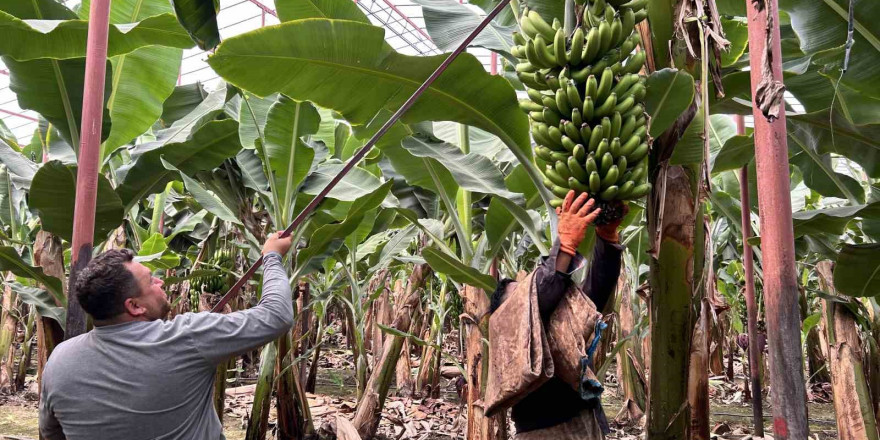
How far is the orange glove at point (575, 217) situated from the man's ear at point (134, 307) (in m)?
1.31

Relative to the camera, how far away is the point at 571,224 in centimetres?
178

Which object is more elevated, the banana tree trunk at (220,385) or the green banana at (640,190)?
the green banana at (640,190)

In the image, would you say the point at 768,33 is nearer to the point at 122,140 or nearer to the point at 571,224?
the point at 571,224

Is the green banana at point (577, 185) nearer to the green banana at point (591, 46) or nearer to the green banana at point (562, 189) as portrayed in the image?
the green banana at point (562, 189)

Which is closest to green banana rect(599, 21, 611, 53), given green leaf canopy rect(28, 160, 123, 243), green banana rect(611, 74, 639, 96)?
green banana rect(611, 74, 639, 96)

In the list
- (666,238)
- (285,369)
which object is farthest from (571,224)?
(285,369)

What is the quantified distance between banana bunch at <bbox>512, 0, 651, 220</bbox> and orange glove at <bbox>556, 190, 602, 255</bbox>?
0.13ft

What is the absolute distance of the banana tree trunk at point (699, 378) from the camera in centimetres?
206

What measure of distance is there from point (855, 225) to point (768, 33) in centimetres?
394

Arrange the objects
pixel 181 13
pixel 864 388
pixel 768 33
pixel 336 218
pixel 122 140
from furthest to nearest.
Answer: pixel 336 218
pixel 864 388
pixel 122 140
pixel 181 13
pixel 768 33

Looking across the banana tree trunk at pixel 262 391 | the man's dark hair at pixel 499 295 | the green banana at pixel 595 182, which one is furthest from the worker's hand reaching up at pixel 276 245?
the banana tree trunk at pixel 262 391

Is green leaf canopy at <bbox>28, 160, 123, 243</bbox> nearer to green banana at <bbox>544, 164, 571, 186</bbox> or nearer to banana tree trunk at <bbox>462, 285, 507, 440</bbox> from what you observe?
banana tree trunk at <bbox>462, 285, 507, 440</bbox>

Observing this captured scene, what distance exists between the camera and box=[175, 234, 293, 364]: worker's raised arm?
185 centimetres

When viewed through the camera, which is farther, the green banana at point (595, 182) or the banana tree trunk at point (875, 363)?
the banana tree trunk at point (875, 363)
